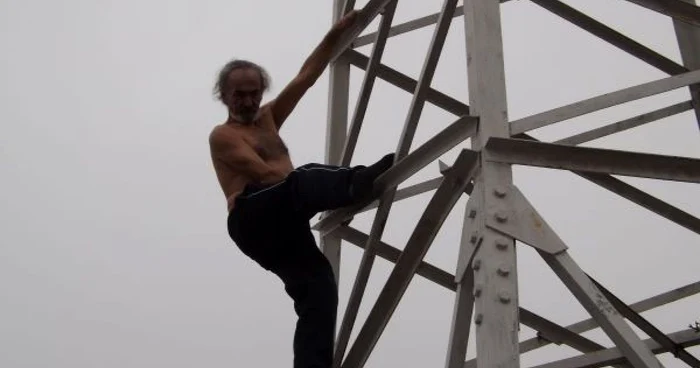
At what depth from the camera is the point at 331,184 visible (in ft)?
17.8

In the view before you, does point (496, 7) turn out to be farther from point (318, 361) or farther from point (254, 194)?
point (318, 361)

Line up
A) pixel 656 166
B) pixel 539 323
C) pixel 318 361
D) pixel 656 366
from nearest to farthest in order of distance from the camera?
pixel 656 366 < pixel 656 166 < pixel 318 361 < pixel 539 323

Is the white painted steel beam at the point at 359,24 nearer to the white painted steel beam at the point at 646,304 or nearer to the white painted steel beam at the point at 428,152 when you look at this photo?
the white painted steel beam at the point at 428,152

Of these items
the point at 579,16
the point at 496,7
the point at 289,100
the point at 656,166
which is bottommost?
the point at 656,166

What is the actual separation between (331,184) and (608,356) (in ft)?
8.21

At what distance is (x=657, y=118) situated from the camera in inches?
277

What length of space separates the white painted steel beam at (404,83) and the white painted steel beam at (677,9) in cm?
228

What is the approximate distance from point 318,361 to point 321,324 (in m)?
0.22

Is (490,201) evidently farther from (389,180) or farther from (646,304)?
(646,304)

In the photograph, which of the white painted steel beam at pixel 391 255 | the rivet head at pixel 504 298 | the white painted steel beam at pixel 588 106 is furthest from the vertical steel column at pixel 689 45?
the rivet head at pixel 504 298

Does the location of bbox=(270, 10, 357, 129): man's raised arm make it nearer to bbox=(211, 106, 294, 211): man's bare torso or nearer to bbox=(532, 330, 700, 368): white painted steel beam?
bbox=(211, 106, 294, 211): man's bare torso

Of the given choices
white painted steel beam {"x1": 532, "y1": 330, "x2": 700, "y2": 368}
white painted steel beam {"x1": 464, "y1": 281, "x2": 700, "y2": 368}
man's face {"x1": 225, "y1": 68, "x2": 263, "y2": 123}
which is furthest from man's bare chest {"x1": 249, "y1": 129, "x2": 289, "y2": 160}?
white painted steel beam {"x1": 532, "y1": 330, "x2": 700, "y2": 368}

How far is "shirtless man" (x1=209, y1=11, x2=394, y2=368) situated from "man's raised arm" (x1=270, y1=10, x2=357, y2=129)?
0.95ft

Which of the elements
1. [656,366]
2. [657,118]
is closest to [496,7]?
[656,366]
